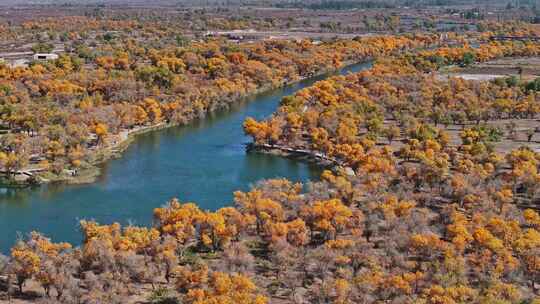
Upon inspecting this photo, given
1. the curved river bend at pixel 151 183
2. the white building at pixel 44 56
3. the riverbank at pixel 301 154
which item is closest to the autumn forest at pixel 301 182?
the riverbank at pixel 301 154

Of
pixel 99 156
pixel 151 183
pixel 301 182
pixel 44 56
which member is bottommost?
pixel 301 182

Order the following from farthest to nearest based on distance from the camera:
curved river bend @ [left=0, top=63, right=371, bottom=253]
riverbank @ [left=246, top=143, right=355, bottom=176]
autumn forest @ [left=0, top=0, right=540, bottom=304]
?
riverbank @ [left=246, top=143, right=355, bottom=176] → curved river bend @ [left=0, top=63, right=371, bottom=253] → autumn forest @ [left=0, top=0, right=540, bottom=304]

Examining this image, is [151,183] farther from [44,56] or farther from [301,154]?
[44,56]

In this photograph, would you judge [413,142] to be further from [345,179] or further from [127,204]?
[127,204]

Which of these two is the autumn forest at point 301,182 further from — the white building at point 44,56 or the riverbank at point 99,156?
the white building at point 44,56

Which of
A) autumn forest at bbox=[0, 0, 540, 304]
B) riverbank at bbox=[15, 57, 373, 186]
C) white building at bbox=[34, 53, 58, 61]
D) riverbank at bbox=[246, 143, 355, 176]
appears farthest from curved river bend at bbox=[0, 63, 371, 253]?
white building at bbox=[34, 53, 58, 61]

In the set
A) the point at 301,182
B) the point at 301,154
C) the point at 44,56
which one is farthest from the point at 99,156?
the point at 44,56

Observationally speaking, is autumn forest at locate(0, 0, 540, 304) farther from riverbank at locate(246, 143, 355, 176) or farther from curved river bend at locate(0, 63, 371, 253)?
curved river bend at locate(0, 63, 371, 253)

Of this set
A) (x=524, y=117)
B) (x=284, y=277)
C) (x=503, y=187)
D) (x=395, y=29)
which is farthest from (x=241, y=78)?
(x=395, y=29)
